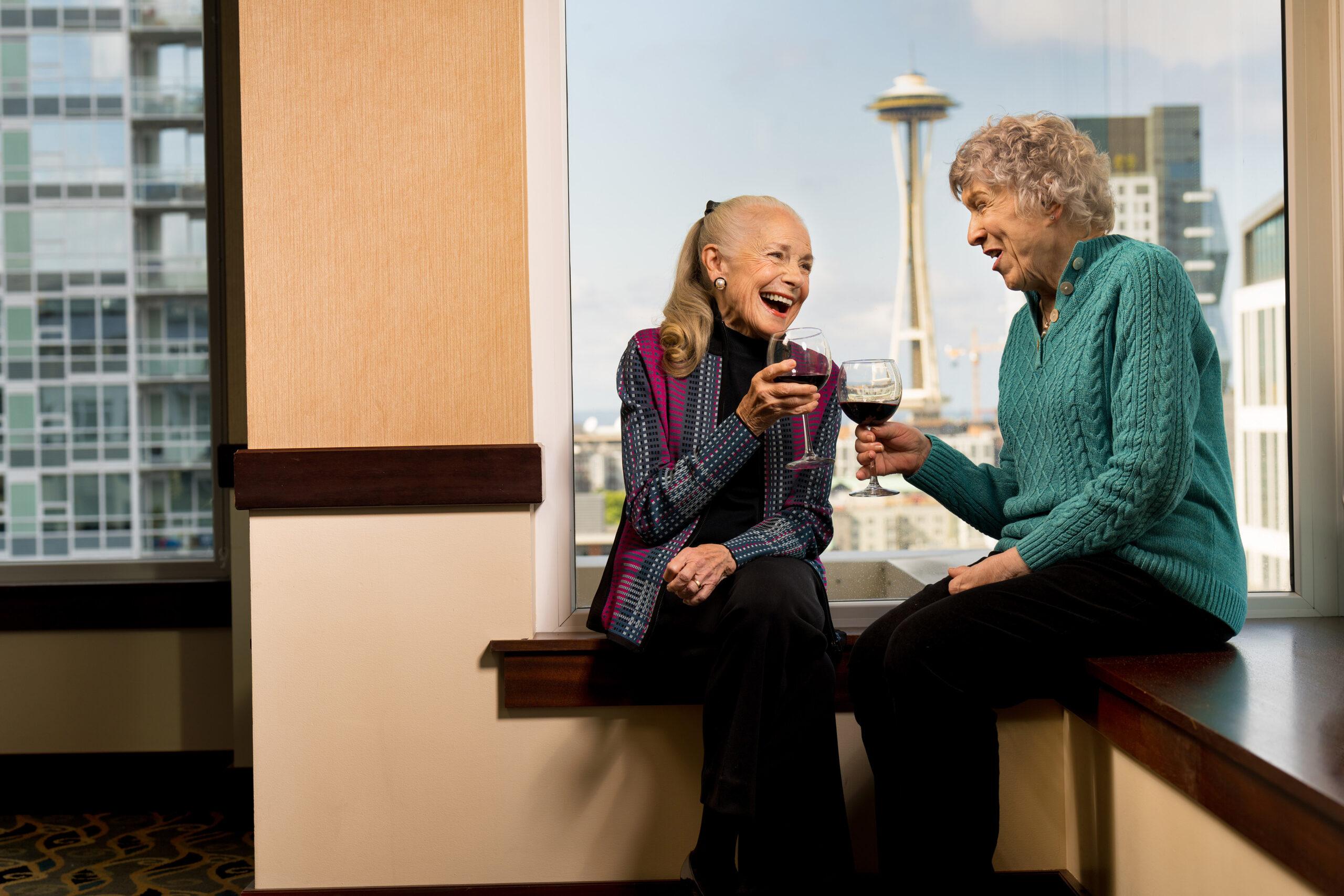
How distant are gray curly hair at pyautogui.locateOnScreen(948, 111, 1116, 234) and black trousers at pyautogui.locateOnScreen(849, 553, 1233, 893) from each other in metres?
0.58

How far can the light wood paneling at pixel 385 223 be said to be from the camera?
5.99ft

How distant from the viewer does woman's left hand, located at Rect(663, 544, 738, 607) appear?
1.64 metres

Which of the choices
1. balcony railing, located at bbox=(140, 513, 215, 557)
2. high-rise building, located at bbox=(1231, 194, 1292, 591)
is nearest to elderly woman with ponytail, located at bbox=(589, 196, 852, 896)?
high-rise building, located at bbox=(1231, 194, 1292, 591)

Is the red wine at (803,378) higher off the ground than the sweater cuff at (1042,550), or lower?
higher

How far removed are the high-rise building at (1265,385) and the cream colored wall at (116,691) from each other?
2.51 meters

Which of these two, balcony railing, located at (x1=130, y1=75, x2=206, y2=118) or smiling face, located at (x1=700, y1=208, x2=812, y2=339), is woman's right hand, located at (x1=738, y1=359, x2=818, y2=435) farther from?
balcony railing, located at (x1=130, y1=75, x2=206, y2=118)

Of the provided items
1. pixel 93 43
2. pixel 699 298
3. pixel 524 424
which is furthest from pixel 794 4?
pixel 93 43

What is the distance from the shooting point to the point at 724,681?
157 centimetres

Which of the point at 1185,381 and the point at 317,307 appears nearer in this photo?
the point at 1185,381

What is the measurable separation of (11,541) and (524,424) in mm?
1806

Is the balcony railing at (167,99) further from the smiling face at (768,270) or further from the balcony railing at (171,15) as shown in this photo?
the smiling face at (768,270)

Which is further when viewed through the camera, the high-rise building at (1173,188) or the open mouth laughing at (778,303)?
the high-rise building at (1173,188)

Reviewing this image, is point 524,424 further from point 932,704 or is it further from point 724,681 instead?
point 932,704

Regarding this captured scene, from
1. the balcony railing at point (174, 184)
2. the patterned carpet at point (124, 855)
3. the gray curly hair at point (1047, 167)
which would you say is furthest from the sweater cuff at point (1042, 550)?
the balcony railing at point (174, 184)
